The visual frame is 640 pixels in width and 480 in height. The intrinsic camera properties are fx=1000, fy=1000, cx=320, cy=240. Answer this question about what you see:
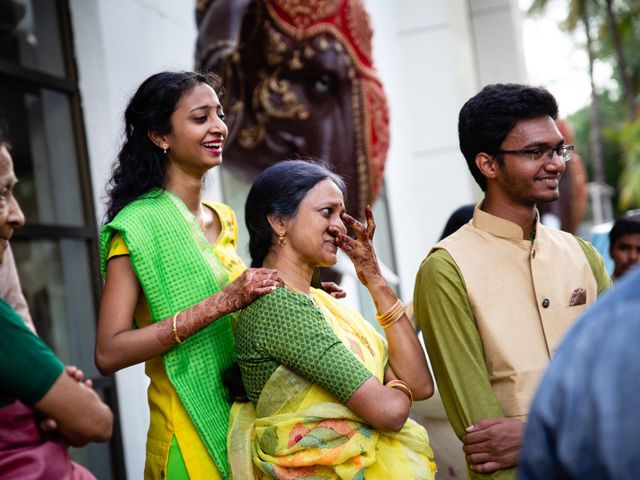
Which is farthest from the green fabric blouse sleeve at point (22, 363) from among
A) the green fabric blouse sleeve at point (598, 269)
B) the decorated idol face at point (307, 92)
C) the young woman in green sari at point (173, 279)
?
the decorated idol face at point (307, 92)

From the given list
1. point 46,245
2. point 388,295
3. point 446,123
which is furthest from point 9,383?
point 446,123

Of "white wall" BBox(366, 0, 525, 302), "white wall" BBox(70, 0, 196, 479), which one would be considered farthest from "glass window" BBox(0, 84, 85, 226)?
"white wall" BBox(366, 0, 525, 302)

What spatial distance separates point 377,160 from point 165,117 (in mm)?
2340

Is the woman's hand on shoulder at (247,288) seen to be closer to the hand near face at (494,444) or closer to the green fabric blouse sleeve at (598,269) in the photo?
the hand near face at (494,444)

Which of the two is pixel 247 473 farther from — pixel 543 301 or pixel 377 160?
pixel 377 160

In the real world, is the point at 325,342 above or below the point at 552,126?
below

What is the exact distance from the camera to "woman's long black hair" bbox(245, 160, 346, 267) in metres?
2.86

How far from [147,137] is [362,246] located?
2.47ft

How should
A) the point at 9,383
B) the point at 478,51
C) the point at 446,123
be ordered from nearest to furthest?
the point at 9,383, the point at 446,123, the point at 478,51

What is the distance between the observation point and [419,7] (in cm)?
945

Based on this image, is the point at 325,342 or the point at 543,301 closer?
the point at 325,342

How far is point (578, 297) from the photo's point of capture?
9.75 ft

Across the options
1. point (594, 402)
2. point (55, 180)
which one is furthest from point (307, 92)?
point (594, 402)

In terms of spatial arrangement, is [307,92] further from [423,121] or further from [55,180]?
[423,121]
